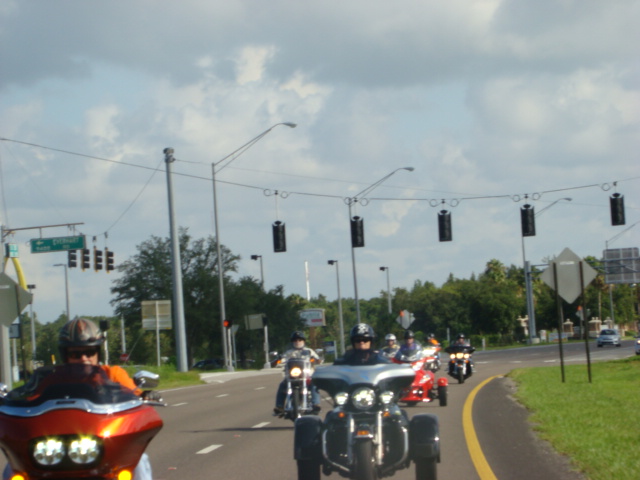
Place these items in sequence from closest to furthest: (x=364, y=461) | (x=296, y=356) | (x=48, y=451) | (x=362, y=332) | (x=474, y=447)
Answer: (x=48, y=451), (x=364, y=461), (x=362, y=332), (x=474, y=447), (x=296, y=356)

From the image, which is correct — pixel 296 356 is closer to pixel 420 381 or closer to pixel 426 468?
pixel 420 381

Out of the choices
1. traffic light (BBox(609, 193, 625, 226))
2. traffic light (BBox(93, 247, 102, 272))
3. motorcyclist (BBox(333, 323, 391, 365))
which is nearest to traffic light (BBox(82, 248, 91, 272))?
traffic light (BBox(93, 247, 102, 272))

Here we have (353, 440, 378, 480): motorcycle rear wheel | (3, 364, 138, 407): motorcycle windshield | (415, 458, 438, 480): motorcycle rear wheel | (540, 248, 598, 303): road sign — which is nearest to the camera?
(3, 364, 138, 407): motorcycle windshield

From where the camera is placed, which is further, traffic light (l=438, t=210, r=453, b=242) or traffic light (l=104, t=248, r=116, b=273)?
traffic light (l=104, t=248, r=116, b=273)

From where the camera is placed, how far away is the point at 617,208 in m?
34.1

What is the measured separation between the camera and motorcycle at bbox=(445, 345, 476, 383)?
30016mm

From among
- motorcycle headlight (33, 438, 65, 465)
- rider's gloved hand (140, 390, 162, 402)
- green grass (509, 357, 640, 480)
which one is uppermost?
rider's gloved hand (140, 390, 162, 402)

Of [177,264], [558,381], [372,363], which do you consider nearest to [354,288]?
[177,264]

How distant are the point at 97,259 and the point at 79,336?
120 ft

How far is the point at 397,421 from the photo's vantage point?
8938 millimetres

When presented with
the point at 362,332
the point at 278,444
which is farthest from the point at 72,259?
the point at 362,332

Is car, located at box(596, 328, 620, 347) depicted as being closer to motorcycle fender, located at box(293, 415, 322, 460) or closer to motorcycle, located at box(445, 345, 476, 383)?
motorcycle, located at box(445, 345, 476, 383)

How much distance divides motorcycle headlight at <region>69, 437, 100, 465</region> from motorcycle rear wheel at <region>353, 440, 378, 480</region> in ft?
11.1

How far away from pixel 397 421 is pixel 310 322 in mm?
74385
